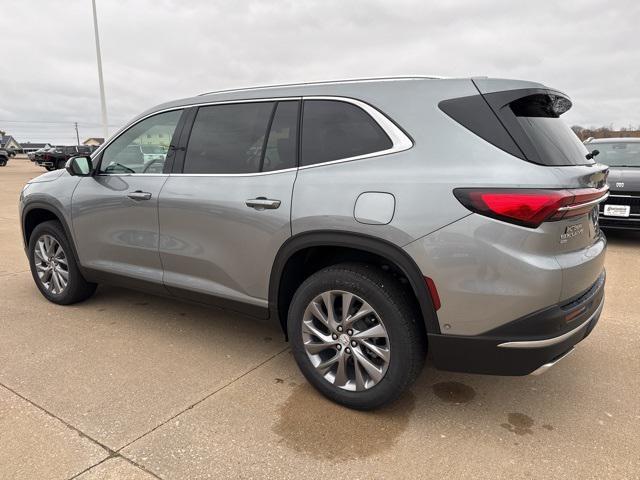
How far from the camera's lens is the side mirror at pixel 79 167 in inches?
149

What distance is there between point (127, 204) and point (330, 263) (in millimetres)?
1702


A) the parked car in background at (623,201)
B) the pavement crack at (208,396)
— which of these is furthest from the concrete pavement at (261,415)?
the parked car in background at (623,201)

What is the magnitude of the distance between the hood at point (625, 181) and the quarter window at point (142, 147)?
586 centimetres

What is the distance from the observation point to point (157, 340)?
363 cm

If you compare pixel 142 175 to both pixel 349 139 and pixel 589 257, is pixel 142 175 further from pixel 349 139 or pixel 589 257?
pixel 589 257

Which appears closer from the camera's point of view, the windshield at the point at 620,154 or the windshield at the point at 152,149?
the windshield at the point at 152,149

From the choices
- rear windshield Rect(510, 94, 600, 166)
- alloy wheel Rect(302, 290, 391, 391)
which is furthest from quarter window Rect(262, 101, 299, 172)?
rear windshield Rect(510, 94, 600, 166)

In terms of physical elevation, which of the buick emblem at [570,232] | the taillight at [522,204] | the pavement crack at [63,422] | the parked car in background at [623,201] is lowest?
the pavement crack at [63,422]

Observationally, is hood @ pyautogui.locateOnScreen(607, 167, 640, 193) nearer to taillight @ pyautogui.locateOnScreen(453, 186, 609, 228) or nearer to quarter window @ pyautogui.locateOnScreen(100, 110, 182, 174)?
taillight @ pyautogui.locateOnScreen(453, 186, 609, 228)

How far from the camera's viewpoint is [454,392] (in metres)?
2.91

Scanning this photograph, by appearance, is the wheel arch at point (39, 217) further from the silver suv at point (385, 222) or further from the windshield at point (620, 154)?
the windshield at point (620, 154)

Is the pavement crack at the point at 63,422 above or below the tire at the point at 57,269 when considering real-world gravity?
below

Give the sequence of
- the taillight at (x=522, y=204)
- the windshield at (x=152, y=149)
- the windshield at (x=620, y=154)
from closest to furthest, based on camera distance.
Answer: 1. the taillight at (x=522, y=204)
2. the windshield at (x=152, y=149)
3. the windshield at (x=620, y=154)

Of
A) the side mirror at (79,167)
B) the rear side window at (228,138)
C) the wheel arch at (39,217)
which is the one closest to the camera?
the rear side window at (228,138)
